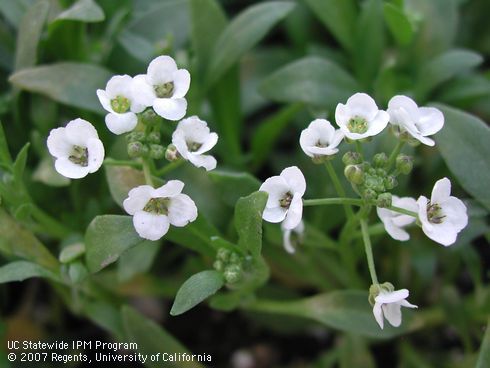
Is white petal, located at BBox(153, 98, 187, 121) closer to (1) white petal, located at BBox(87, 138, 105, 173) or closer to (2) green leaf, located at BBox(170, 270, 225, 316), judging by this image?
(1) white petal, located at BBox(87, 138, 105, 173)

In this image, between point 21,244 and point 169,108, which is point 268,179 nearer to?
point 169,108

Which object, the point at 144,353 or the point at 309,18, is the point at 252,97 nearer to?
the point at 309,18

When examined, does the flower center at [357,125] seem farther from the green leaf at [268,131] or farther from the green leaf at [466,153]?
the green leaf at [268,131]

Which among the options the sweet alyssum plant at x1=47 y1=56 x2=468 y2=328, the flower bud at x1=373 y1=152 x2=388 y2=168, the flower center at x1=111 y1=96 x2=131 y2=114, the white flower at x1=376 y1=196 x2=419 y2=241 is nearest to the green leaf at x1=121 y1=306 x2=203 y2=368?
the sweet alyssum plant at x1=47 y1=56 x2=468 y2=328

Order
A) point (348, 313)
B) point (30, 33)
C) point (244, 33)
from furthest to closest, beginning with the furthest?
point (244, 33), point (30, 33), point (348, 313)

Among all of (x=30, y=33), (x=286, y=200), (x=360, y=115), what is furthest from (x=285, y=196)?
(x=30, y=33)

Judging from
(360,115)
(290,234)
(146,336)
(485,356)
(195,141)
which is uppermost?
(360,115)
